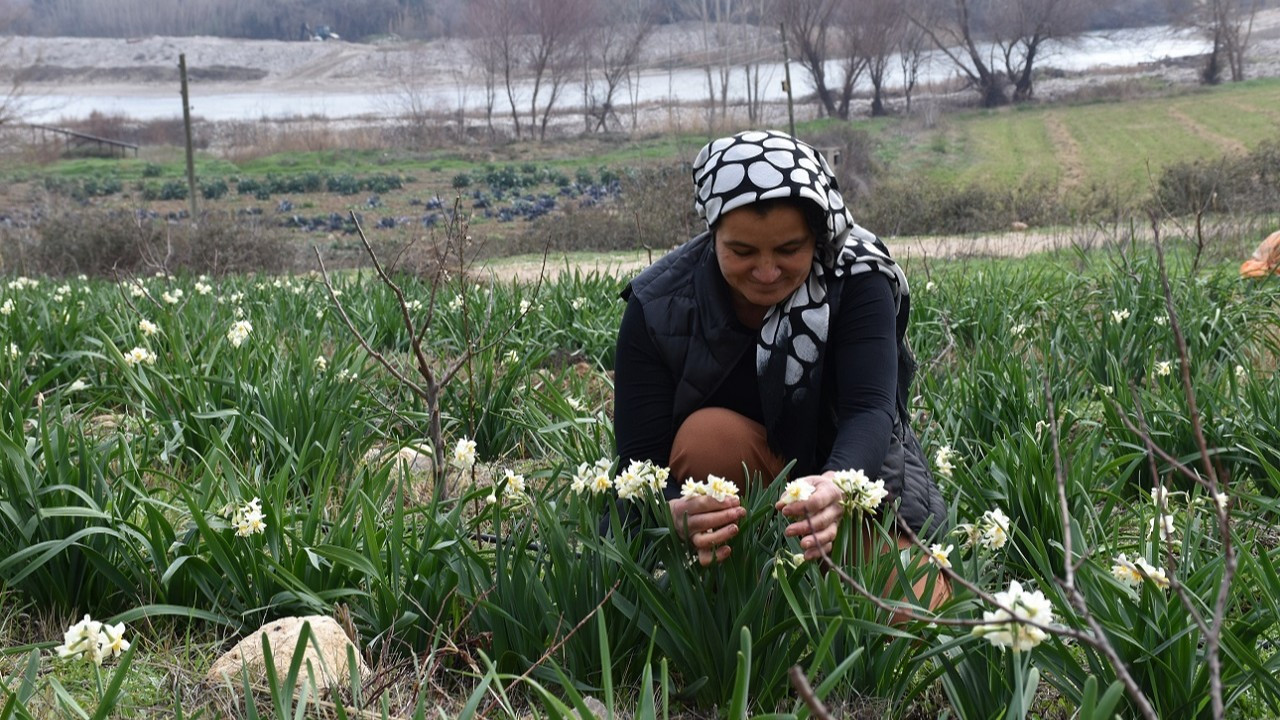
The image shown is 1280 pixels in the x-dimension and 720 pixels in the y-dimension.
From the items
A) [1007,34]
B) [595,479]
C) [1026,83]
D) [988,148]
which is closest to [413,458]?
[595,479]

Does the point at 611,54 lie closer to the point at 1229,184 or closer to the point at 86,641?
the point at 1229,184

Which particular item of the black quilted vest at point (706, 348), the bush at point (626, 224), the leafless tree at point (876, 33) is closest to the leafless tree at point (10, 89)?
the bush at point (626, 224)

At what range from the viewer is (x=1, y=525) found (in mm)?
2422

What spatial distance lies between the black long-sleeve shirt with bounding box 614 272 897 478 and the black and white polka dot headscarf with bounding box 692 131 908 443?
5 cm

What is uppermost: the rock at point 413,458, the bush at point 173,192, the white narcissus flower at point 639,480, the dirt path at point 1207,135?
the dirt path at point 1207,135

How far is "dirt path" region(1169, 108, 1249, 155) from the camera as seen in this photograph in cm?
2322

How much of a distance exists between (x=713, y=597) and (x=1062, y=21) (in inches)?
1605

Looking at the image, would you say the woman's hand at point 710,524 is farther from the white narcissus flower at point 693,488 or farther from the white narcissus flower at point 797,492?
the white narcissus flower at point 797,492

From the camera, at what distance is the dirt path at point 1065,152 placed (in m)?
21.7

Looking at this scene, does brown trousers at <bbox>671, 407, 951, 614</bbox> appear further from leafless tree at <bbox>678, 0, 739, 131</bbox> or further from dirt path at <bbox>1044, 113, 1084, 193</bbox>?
leafless tree at <bbox>678, 0, 739, 131</bbox>

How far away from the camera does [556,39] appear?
39875 mm

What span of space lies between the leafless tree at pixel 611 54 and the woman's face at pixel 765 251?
116 feet

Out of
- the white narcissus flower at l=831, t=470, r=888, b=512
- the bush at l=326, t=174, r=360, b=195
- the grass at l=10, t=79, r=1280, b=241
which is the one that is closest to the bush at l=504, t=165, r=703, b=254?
the grass at l=10, t=79, r=1280, b=241

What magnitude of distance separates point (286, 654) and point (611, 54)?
41.2 metres
